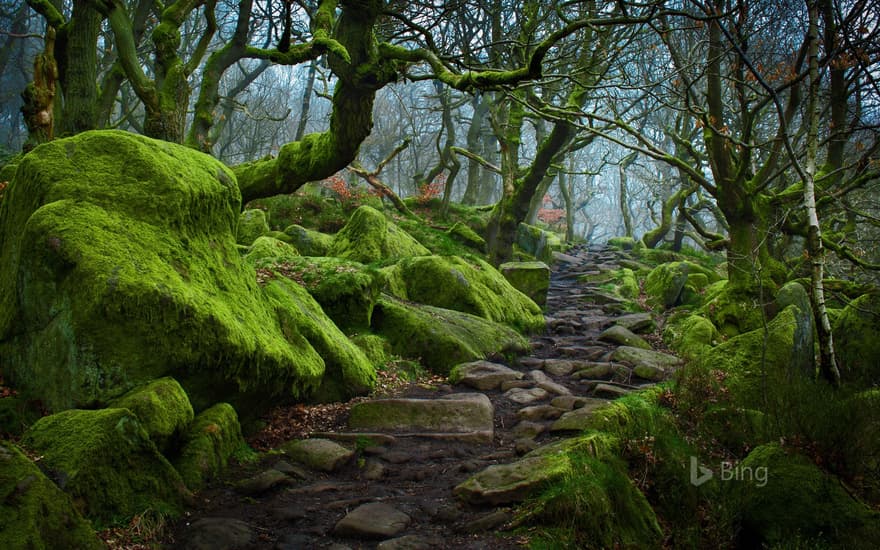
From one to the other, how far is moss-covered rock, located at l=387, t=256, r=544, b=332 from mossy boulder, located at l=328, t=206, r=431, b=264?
32.0 inches

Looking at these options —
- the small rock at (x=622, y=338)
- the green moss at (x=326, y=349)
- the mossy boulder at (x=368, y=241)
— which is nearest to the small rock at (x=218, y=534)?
the green moss at (x=326, y=349)

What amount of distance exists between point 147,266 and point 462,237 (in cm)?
1164

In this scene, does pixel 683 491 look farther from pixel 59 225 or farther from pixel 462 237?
pixel 462 237

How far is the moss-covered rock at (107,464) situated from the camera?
297 cm

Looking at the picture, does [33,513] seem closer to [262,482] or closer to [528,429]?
[262,482]

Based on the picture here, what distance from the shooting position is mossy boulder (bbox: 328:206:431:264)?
1027cm

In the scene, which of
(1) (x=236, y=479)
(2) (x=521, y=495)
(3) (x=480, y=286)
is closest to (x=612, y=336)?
(3) (x=480, y=286)

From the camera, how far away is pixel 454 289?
9.07 meters

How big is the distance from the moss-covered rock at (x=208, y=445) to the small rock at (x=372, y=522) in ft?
3.39

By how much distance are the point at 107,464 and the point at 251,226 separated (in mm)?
9776

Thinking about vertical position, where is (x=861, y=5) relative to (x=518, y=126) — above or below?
below

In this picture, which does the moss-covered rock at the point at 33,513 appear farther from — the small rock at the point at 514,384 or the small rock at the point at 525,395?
the small rock at the point at 514,384

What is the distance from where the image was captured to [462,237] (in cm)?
1541

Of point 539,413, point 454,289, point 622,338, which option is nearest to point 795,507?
point 539,413
